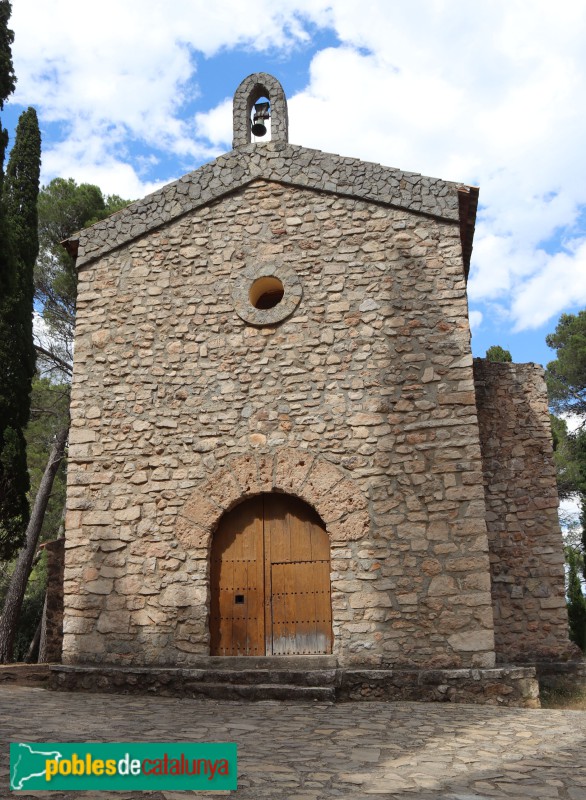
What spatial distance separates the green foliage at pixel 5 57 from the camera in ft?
24.8

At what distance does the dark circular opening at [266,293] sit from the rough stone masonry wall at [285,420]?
0.19 metres

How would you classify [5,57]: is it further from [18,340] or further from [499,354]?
[499,354]

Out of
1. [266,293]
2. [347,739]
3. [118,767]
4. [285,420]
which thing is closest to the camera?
[118,767]

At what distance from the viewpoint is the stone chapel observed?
705 cm

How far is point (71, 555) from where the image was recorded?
26.0 feet

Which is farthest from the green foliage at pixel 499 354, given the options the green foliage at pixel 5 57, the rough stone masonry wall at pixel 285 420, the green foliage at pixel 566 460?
the green foliage at pixel 5 57

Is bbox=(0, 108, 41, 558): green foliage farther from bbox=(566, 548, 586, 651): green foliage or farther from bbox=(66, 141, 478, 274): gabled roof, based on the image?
bbox=(566, 548, 586, 651): green foliage

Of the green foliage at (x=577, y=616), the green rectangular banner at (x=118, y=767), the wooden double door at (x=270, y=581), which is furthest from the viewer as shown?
the green foliage at (x=577, y=616)

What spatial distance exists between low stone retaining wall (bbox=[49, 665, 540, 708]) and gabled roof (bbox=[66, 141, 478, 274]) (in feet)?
15.7

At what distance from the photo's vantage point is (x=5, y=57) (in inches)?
299

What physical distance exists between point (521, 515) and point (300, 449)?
2959mm

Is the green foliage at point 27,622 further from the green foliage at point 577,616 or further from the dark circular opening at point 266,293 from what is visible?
the green foliage at point 577,616

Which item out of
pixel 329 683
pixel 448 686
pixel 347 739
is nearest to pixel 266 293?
pixel 329 683

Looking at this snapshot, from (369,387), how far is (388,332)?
656 mm
